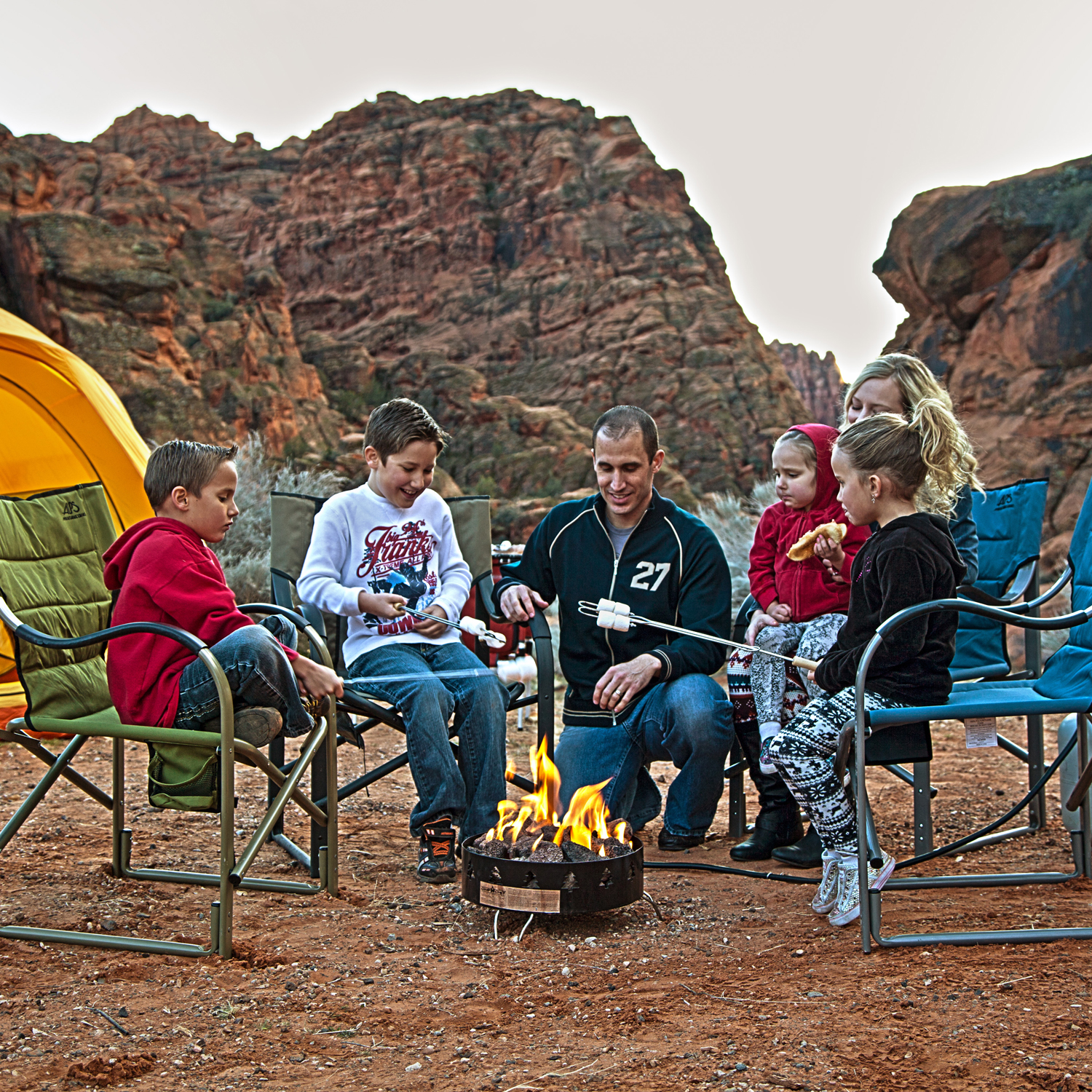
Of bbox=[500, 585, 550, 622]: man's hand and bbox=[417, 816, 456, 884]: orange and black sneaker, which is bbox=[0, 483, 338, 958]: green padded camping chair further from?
bbox=[500, 585, 550, 622]: man's hand

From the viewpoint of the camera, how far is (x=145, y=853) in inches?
148

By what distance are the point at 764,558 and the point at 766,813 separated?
0.86m

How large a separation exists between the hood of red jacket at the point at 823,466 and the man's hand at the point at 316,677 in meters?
1.70

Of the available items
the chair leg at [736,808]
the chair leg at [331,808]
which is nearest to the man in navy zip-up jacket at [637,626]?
the chair leg at [736,808]

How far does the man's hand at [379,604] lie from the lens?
3605 mm

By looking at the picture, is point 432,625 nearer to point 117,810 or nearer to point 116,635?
point 117,810

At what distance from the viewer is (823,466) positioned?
3.66 meters

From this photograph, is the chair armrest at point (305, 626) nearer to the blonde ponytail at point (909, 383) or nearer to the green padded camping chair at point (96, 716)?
the green padded camping chair at point (96, 716)

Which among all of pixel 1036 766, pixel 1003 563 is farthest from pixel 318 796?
pixel 1003 563

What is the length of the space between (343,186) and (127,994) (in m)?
60.4

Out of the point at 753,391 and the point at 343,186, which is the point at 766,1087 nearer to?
the point at 753,391

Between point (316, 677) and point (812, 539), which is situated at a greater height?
point (812, 539)

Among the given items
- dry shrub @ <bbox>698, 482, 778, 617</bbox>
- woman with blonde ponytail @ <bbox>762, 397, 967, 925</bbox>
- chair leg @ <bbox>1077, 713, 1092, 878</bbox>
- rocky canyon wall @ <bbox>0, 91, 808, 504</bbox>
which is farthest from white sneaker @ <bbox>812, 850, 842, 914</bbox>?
rocky canyon wall @ <bbox>0, 91, 808, 504</bbox>

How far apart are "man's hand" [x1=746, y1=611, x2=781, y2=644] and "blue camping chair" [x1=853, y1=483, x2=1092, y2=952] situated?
0.60 meters
